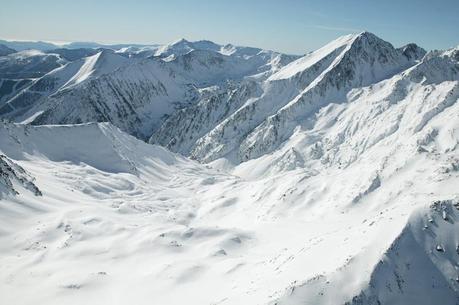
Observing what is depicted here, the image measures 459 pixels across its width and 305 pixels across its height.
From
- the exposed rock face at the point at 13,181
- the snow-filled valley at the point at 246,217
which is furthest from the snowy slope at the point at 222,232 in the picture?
the exposed rock face at the point at 13,181

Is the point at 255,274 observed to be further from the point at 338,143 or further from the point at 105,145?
the point at 338,143

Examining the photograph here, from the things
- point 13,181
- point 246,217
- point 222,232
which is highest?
point 13,181

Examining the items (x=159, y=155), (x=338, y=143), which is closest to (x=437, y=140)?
(x=338, y=143)

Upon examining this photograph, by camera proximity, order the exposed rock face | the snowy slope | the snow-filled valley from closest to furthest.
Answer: the snowy slope
the snow-filled valley
the exposed rock face

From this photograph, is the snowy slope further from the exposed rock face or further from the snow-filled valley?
the exposed rock face

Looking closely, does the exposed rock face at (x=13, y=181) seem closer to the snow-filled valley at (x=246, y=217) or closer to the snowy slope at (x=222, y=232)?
the snow-filled valley at (x=246, y=217)

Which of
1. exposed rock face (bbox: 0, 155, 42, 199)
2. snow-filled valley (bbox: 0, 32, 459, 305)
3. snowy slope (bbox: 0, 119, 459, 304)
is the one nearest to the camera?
snowy slope (bbox: 0, 119, 459, 304)

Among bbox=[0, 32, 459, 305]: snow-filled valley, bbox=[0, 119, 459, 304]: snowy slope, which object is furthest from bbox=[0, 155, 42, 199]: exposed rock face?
bbox=[0, 119, 459, 304]: snowy slope

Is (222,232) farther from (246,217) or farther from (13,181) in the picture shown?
(13,181)

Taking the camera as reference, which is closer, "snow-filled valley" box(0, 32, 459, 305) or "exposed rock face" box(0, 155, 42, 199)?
"snow-filled valley" box(0, 32, 459, 305)

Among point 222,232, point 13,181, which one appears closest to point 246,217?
point 222,232

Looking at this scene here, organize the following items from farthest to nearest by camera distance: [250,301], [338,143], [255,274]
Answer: [338,143], [255,274], [250,301]
